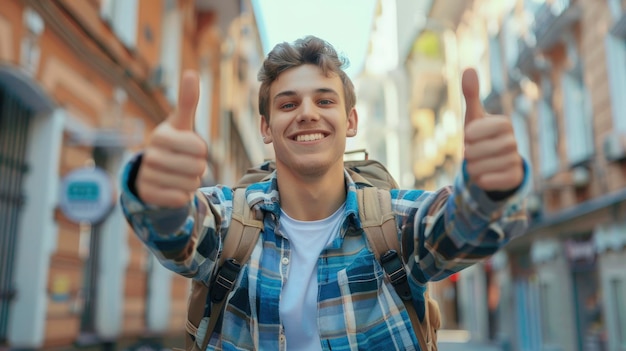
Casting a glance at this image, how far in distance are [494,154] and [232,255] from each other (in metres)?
0.82

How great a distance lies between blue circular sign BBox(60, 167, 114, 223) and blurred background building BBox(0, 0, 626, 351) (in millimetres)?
15

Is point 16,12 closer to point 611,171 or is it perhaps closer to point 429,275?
point 429,275

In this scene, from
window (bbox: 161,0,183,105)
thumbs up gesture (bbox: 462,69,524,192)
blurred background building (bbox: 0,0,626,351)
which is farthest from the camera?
window (bbox: 161,0,183,105)

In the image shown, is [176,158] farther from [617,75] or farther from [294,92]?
[617,75]

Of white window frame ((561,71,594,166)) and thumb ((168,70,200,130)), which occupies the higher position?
white window frame ((561,71,594,166))

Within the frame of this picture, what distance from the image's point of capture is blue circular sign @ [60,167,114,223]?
627cm

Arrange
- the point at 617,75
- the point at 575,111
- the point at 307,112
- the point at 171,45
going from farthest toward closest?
the point at 171,45, the point at 575,111, the point at 617,75, the point at 307,112

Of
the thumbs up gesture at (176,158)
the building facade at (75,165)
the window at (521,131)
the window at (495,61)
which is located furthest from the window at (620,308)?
the thumbs up gesture at (176,158)

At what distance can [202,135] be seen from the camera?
12695mm

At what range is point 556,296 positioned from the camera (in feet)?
41.5

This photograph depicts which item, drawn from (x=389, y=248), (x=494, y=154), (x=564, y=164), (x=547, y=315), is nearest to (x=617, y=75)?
(x=564, y=164)

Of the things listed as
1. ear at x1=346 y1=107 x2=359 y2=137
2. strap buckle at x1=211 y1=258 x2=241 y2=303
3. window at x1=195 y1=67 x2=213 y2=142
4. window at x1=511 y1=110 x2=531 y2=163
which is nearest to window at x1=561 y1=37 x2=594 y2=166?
window at x1=511 y1=110 x2=531 y2=163

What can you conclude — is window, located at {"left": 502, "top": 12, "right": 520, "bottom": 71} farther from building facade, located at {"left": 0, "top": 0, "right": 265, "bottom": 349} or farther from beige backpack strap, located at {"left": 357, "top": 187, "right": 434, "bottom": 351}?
beige backpack strap, located at {"left": 357, "top": 187, "right": 434, "bottom": 351}

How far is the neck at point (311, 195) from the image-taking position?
75.5 inches
